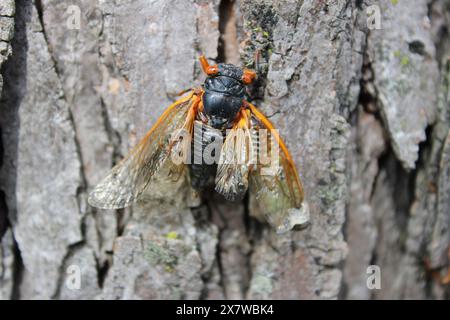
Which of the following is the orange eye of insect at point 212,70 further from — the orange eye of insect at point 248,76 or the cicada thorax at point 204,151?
the cicada thorax at point 204,151

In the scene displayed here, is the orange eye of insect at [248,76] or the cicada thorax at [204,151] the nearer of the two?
the orange eye of insect at [248,76]

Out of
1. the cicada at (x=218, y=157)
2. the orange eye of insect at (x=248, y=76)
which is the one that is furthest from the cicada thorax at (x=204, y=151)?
the orange eye of insect at (x=248, y=76)

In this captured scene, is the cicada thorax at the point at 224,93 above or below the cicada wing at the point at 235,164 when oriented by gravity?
above

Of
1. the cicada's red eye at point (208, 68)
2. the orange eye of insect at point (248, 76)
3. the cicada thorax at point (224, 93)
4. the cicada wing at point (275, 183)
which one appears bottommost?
the cicada wing at point (275, 183)

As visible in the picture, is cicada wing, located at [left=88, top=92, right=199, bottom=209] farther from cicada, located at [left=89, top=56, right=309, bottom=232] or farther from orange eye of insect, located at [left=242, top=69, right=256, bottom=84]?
orange eye of insect, located at [left=242, top=69, right=256, bottom=84]

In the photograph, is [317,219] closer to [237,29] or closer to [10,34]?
[237,29]

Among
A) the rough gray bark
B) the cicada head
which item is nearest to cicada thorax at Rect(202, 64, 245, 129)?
the cicada head

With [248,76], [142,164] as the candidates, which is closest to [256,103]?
[248,76]
